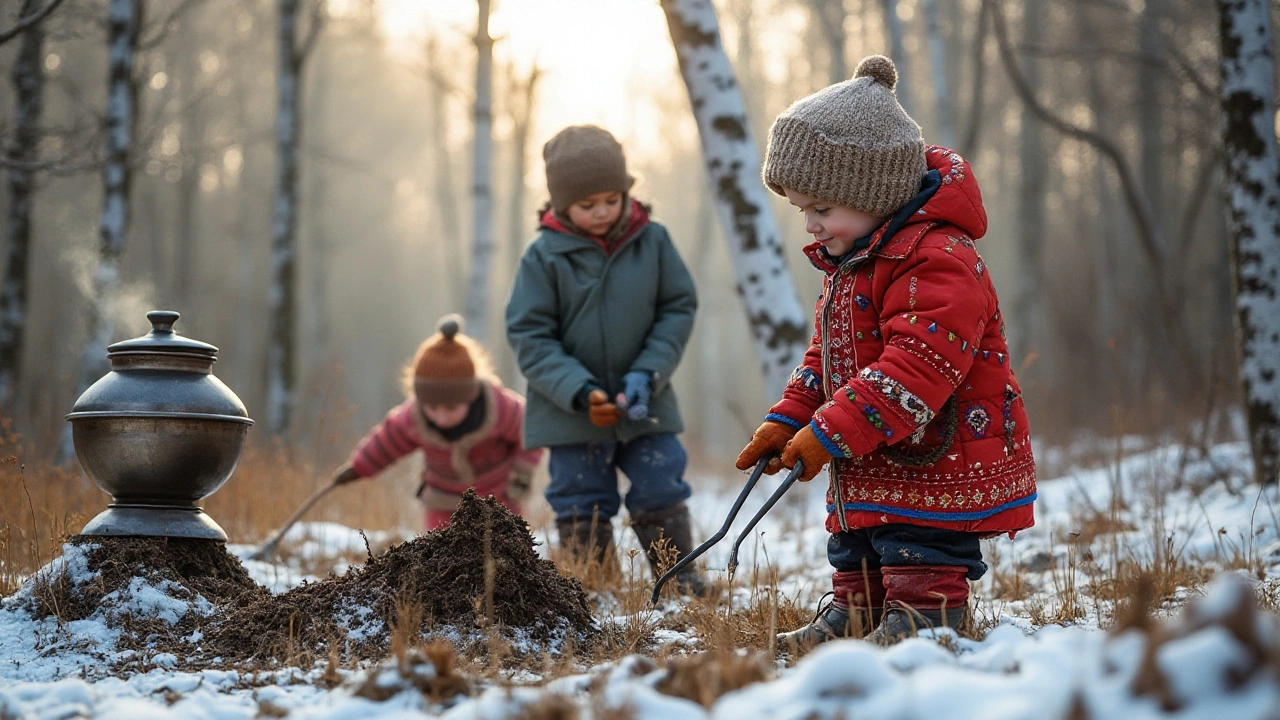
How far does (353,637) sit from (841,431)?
155cm

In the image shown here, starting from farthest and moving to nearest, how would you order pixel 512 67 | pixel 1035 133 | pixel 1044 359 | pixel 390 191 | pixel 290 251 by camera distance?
pixel 390 191, pixel 1044 359, pixel 512 67, pixel 1035 133, pixel 290 251

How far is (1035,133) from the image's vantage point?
16156 mm

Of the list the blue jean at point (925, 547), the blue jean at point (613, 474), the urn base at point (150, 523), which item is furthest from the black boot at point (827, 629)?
the urn base at point (150, 523)

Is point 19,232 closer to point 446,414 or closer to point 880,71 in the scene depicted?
point 446,414

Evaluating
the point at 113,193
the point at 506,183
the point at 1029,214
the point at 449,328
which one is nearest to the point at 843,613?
the point at 449,328

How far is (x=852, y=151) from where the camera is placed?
2836mm

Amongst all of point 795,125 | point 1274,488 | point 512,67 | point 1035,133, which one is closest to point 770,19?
point 512,67

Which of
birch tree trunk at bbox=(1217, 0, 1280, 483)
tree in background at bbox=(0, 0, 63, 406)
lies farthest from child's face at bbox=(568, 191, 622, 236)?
tree in background at bbox=(0, 0, 63, 406)

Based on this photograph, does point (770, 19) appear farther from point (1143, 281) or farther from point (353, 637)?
point (353, 637)

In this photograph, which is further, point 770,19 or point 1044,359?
point 770,19

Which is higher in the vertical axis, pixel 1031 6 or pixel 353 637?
pixel 1031 6

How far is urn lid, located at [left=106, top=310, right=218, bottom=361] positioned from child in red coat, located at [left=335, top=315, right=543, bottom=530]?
1.57 m

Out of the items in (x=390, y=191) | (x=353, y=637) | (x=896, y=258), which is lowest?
(x=353, y=637)

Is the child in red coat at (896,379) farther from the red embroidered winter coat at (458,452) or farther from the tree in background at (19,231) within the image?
the tree in background at (19,231)
